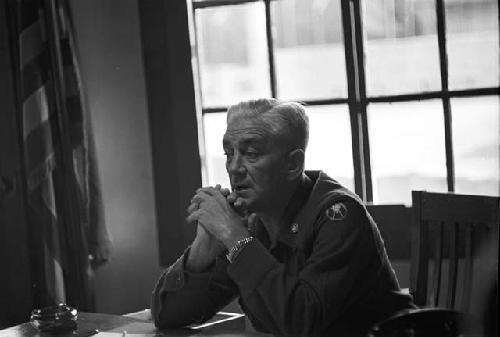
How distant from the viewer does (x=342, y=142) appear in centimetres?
314

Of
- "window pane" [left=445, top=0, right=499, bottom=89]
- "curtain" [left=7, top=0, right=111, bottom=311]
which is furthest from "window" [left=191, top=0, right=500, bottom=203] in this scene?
"curtain" [left=7, top=0, right=111, bottom=311]

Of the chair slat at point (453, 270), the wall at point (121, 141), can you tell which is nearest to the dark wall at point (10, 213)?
the wall at point (121, 141)

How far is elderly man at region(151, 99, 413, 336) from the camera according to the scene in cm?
186

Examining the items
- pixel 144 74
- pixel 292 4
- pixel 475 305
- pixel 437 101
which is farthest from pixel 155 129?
pixel 475 305

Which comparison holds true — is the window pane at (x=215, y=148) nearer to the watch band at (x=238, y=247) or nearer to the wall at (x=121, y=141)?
the wall at (x=121, y=141)

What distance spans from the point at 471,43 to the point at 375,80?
0.36 m

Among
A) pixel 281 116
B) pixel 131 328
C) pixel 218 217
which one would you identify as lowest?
pixel 131 328

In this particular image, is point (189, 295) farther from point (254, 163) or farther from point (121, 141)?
point (121, 141)

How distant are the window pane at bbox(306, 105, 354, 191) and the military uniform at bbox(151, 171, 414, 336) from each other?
1.04 metres

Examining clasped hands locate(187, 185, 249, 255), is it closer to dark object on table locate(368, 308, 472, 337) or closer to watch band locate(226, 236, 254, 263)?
watch band locate(226, 236, 254, 263)

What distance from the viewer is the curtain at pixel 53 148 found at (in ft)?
10.2

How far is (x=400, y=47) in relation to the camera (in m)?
3.04

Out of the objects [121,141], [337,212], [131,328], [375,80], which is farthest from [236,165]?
[121,141]

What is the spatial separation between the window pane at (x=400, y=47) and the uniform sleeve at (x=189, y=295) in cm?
120
